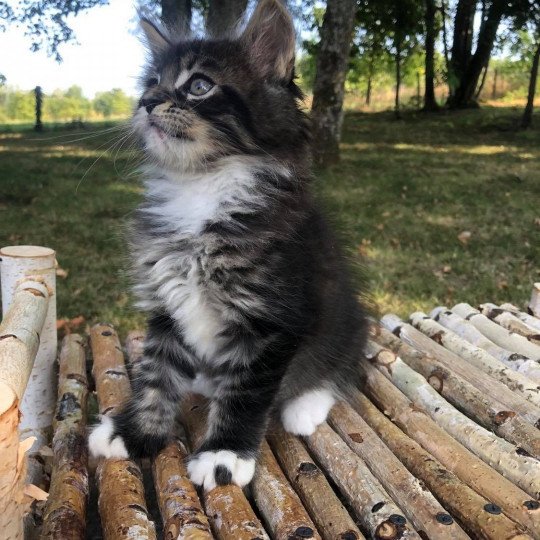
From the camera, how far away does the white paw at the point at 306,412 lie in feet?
7.15

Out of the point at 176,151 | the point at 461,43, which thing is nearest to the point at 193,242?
the point at 176,151

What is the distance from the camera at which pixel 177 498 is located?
5.83ft

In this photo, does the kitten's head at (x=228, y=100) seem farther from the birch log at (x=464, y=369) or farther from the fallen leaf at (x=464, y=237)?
the fallen leaf at (x=464, y=237)

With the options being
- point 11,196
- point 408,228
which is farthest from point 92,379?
point 11,196

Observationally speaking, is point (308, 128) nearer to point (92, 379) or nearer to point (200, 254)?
point (200, 254)

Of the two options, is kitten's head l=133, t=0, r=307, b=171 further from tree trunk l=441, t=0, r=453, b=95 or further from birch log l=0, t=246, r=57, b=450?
tree trunk l=441, t=0, r=453, b=95

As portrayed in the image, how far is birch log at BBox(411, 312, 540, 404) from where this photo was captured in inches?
97.0

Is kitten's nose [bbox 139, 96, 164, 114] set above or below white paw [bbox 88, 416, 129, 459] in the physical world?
above

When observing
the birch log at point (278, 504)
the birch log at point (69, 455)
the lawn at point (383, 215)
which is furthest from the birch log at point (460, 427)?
the birch log at point (69, 455)

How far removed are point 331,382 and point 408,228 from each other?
4.02 m

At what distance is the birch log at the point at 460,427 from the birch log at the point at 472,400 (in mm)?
78

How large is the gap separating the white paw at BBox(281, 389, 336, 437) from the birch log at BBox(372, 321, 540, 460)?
0.54 metres

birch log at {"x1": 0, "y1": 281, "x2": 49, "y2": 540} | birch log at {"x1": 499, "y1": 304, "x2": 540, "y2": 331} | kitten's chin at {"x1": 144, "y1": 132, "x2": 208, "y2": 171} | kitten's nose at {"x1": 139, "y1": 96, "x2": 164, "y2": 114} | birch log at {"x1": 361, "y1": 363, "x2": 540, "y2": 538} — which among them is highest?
kitten's nose at {"x1": 139, "y1": 96, "x2": 164, "y2": 114}

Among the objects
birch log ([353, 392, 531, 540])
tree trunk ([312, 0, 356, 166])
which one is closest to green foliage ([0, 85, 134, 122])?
tree trunk ([312, 0, 356, 166])
